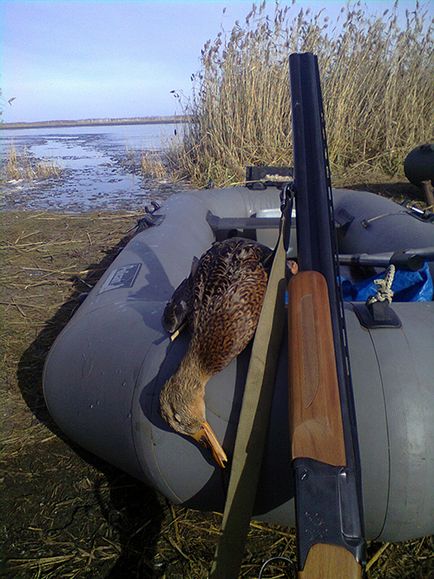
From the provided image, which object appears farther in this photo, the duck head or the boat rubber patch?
the boat rubber patch

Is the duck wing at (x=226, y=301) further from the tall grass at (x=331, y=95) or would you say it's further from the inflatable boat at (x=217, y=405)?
the tall grass at (x=331, y=95)

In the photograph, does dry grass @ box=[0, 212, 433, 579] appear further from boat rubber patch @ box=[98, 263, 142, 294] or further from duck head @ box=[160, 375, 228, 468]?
boat rubber patch @ box=[98, 263, 142, 294]

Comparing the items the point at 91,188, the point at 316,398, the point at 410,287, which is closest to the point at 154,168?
the point at 91,188

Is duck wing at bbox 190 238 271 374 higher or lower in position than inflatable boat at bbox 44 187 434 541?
higher

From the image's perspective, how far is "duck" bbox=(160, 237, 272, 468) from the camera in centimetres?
155

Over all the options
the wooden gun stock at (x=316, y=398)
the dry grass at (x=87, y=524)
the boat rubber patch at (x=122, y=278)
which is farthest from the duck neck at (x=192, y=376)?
the boat rubber patch at (x=122, y=278)

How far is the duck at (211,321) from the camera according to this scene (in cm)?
155

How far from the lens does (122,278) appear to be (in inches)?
→ 104

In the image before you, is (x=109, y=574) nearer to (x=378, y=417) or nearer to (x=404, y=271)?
(x=378, y=417)

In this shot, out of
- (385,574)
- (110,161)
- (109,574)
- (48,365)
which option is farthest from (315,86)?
(110,161)

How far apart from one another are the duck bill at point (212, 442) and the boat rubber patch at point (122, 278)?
1165mm

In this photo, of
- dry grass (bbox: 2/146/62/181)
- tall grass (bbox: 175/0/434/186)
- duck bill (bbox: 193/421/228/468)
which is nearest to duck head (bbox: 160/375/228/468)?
duck bill (bbox: 193/421/228/468)

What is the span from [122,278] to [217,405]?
1.26 m

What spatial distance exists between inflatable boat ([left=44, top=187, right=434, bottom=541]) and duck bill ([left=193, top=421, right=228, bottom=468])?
4 cm
